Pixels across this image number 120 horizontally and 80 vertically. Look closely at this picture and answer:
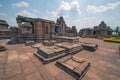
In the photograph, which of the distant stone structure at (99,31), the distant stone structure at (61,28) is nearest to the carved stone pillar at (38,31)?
the distant stone structure at (61,28)

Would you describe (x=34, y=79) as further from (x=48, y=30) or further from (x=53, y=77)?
(x=48, y=30)

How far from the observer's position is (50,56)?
157 inches

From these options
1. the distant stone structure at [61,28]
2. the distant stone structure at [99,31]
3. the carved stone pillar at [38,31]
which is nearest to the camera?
the carved stone pillar at [38,31]

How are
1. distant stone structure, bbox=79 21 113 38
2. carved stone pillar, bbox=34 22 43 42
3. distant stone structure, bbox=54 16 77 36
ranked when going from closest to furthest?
carved stone pillar, bbox=34 22 43 42
distant stone structure, bbox=54 16 77 36
distant stone structure, bbox=79 21 113 38

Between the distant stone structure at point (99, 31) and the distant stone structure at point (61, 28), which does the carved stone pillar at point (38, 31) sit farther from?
the distant stone structure at point (99, 31)

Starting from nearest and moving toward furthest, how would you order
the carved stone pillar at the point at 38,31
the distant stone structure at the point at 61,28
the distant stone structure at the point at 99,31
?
the carved stone pillar at the point at 38,31 → the distant stone structure at the point at 61,28 → the distant stone structure at the point at 99,31

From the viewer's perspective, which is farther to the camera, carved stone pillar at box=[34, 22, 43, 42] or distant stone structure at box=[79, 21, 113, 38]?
distant stone structure at box=[79, 21, 113, 38]

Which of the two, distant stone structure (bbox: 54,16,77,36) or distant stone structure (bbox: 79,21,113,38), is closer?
distant stone structure (bbox: 54,16,77,36)

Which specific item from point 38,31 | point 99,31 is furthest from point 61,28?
point 99,31

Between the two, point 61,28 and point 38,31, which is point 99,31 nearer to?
point 61,28

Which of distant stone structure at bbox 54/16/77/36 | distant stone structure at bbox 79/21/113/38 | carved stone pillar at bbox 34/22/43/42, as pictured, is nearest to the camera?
carved stone pillar at bbox 34/22/43/42

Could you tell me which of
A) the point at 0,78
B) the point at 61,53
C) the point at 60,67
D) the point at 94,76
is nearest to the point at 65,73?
the point at 60,67

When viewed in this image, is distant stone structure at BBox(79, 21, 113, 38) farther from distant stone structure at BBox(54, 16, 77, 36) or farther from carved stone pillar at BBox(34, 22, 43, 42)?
carved stone pillar at BBox(34, 22, 43, 42)

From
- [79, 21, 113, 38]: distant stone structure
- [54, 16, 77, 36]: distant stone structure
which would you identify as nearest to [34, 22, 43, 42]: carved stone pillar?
[54, 16, 77, 36]: distant stone structure
